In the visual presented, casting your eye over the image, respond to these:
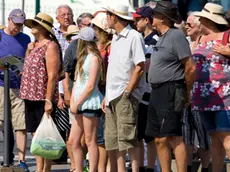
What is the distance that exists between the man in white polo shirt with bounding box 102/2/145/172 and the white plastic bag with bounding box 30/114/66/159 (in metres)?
0.75

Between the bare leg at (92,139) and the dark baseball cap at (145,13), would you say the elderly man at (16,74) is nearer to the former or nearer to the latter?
the bare leg at (92,139)

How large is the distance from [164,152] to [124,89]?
81 cm

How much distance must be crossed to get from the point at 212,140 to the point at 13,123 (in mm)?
3025

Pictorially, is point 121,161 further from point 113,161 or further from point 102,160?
point 102,160

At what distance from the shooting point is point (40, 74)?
11594 mm

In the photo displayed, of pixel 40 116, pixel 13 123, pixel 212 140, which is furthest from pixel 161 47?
pixel 13 123

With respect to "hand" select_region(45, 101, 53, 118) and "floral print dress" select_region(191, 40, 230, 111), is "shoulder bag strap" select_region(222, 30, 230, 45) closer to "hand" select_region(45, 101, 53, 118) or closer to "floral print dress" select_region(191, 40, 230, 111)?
"floral print dress" select_region(191, 40, 230, 111)

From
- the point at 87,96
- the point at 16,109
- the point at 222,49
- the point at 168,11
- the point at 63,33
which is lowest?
the point at 16,109

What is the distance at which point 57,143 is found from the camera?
11383 millimetres

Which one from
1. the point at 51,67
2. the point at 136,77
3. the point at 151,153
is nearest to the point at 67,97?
the point at 51,67

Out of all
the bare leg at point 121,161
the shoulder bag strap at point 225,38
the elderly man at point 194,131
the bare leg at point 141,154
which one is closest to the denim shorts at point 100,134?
the bare leg at point 141,154

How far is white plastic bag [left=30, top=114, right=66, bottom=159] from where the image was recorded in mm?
11297

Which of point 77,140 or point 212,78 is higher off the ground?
point 212,78

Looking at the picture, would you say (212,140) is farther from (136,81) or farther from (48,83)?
(48,83)
